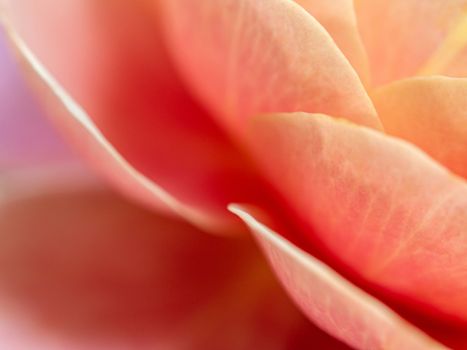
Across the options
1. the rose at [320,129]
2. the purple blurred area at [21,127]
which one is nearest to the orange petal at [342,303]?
the rose at [320,129]

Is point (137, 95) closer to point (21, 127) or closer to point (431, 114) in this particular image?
point (21, 127)

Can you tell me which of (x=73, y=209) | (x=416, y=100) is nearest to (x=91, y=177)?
(x=73, y=209)

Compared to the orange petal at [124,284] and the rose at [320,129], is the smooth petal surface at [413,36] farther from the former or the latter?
the orange petal at [124,284]

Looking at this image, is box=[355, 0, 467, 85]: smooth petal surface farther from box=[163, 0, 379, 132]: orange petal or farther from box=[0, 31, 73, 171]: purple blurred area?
box=[0, 31, 73, 171]: purple blurred area

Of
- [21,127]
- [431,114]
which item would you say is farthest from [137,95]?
[431,114]

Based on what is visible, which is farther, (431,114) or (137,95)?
(137,95)

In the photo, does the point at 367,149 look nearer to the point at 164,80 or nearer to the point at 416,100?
the point at 416,100
